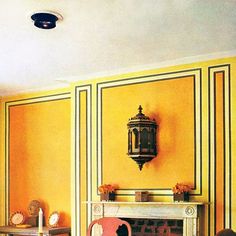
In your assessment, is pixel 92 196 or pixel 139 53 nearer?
pixel 139 53

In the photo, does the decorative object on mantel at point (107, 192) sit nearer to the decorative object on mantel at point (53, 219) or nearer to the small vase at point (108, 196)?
the small vase at point (108, 196)

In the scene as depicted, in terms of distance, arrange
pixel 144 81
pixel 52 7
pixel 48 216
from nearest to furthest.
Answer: pixel 52 7
pixel 144 81
pixel 48 216

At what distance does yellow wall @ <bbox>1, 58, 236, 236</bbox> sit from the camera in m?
4.79

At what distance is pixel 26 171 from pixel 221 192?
2.82 m

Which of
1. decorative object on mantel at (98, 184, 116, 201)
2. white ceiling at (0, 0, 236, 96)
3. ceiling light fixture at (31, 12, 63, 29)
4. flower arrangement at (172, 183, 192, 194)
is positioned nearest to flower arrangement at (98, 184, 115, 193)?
decorative object on mantel at (98, 184, 116, 201)

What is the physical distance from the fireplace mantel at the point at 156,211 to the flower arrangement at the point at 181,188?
11cm

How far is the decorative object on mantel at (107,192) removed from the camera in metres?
5.35

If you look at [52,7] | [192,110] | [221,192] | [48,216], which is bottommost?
[48,216]

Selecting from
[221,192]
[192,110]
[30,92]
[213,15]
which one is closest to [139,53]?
[192,110]

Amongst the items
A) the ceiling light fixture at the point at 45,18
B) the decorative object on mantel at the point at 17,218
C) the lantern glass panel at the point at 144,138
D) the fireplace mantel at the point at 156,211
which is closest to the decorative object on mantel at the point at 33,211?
the decorative object on mantel at the point at 17,218

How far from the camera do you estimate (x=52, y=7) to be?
3.58m

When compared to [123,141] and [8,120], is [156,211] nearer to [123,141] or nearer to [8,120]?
→ [123,141]

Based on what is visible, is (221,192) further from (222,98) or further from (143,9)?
(143,9)

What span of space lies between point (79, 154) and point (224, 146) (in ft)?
5.68
